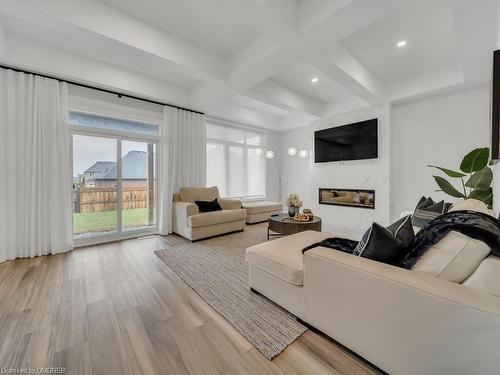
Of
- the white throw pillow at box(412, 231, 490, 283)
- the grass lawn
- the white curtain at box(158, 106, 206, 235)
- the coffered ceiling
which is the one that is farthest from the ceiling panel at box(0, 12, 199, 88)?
the white throw pillow at box(412, 231, 490, 283)

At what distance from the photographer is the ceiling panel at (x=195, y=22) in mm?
2131

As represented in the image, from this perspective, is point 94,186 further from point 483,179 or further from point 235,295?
point 483,179

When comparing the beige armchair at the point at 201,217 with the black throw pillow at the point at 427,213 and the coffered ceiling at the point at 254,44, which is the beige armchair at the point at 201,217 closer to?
the coffered ceiling at the point at 254,44

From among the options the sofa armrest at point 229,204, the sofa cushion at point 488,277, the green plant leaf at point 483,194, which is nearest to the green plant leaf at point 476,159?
the green plant leaf at point 483,194

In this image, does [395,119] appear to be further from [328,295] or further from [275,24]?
[328,295]

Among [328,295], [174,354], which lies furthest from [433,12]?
[174,354]

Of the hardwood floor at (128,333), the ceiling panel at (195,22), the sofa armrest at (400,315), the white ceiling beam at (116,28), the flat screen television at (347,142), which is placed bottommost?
the hardwood floor at (128,333)

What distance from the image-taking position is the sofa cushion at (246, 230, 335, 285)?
5.11ft

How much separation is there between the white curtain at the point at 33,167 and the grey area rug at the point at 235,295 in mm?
1631

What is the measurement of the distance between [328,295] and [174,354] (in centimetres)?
105

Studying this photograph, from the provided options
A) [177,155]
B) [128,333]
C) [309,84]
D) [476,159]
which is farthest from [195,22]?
[476,159]

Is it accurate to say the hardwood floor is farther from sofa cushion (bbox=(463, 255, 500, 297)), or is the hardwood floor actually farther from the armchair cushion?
the armchair cushion

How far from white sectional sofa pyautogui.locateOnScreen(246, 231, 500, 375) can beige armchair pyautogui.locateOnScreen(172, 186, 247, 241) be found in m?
2.36

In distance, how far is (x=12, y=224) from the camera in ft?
9.20
